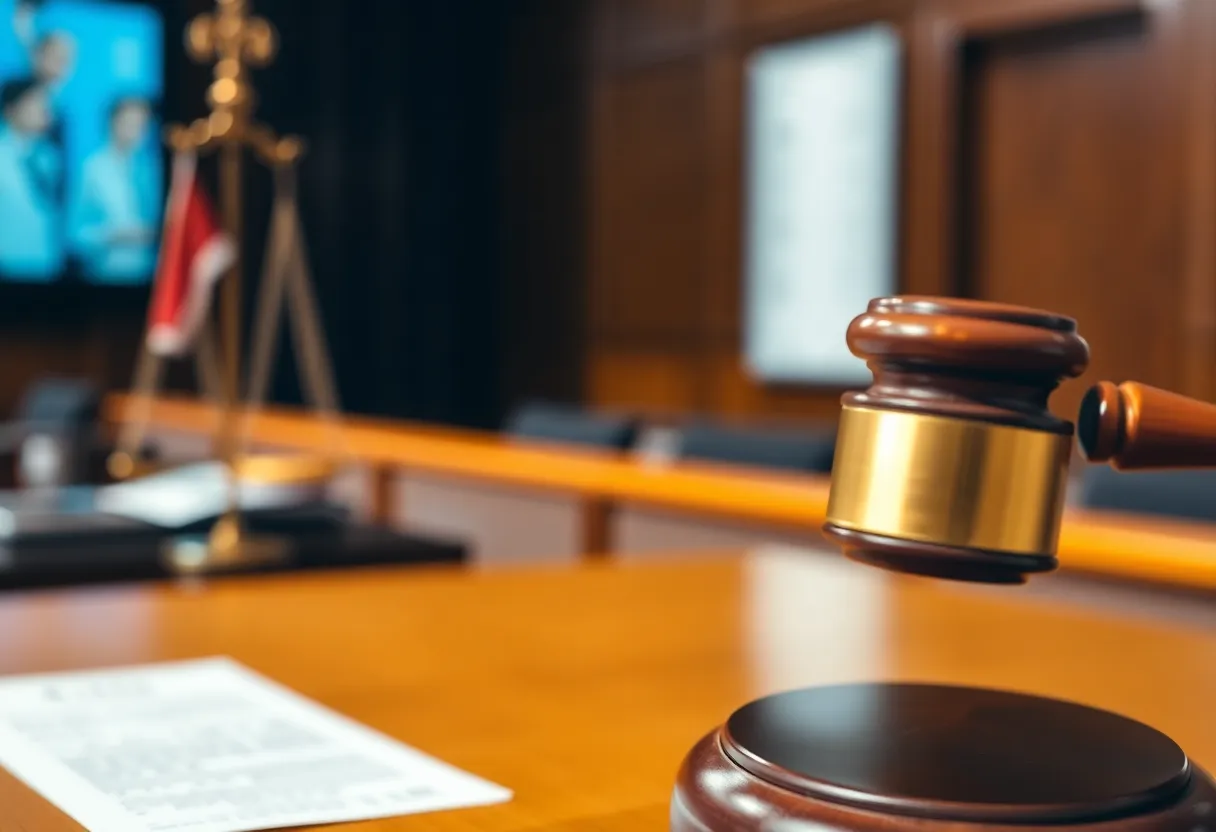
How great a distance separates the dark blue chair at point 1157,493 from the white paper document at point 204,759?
5.45 feet

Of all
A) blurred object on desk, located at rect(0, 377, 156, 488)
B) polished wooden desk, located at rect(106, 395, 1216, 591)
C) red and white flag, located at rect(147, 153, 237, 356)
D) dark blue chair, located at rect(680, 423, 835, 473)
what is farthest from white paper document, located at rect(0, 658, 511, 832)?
dark blue chair, located at rect(680, 423, 835, 473)

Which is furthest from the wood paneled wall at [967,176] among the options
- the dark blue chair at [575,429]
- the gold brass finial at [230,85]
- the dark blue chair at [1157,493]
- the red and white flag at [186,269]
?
the gold brass finial at [230,85]

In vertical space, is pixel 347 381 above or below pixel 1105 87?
below

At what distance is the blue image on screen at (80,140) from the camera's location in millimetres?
7383

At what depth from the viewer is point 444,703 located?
90cm

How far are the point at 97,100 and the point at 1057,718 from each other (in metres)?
7.73

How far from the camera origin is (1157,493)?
2299mm

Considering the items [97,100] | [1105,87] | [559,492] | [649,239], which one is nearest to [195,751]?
[559,492]

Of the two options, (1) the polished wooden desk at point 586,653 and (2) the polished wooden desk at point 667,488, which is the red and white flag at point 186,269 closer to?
(2) the polished wooden desk at point 667,488

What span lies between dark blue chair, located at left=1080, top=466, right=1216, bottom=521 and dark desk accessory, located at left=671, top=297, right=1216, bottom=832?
1.76 m

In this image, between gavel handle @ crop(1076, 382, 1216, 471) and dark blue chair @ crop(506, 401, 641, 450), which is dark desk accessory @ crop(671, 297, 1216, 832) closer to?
gavel handle @ crop(1076, 382, 1216, 471)

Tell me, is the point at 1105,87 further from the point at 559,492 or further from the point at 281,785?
the point at 281,785

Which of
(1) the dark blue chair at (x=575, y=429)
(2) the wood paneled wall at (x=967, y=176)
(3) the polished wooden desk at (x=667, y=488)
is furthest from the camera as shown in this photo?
(2) the wood paneled wall at (x=967, y=176)

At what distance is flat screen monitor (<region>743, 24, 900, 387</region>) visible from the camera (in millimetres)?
6207
